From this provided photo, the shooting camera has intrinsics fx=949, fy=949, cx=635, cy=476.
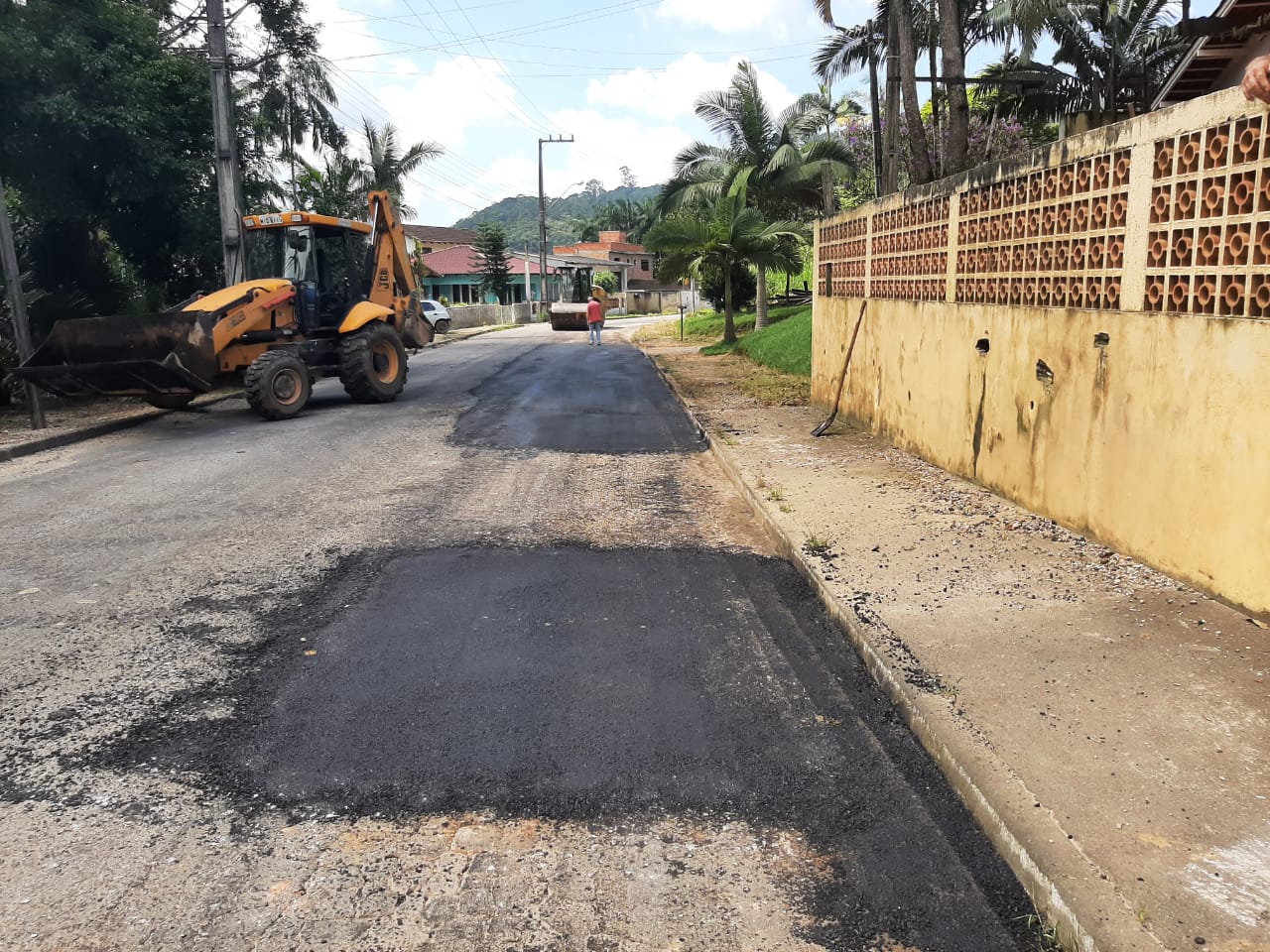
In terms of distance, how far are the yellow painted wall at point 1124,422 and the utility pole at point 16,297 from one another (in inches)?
445

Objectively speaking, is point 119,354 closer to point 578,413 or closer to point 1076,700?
point 578,413

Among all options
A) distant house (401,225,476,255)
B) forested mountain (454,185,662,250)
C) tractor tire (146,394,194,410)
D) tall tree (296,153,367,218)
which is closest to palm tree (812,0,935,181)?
tractor tire (146,394,194,410)

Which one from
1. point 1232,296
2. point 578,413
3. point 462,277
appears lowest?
point 578,413

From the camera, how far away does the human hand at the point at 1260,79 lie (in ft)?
15.2

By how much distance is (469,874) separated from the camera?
123 inches

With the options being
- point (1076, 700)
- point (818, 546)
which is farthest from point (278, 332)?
point (1076, 700)

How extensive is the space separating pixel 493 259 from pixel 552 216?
11045 centimetres

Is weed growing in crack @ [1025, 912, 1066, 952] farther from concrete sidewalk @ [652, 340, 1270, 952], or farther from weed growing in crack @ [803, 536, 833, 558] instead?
weed growing in crack @ [803, 536, 833, 558]

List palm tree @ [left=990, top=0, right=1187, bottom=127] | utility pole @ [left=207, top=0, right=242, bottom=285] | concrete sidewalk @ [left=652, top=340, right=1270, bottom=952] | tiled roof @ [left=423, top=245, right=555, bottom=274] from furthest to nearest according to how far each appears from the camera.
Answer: tiled roof @ [left=423, top=245, right=555, bottom=274] → palm tree @ [left=990, top=0, right=1187, bottom=127] → utility pole @ [left=207, top=0, right=242, bottom=285] → concrete sidewalk @ [left=652, top=340, right=1270, bottom=952]

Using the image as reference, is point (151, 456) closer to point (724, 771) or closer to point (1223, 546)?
point (724, 771)

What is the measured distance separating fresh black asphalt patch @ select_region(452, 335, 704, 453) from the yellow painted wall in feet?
11.6

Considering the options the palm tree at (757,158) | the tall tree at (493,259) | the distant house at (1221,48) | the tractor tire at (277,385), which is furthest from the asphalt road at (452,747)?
the tall tree at (493,259)

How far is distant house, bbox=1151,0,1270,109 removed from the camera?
9359 millimetres

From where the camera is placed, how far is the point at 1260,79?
15.3ft
